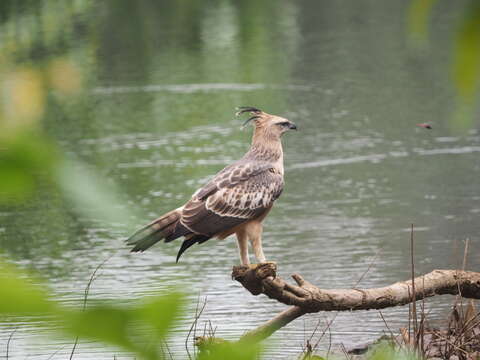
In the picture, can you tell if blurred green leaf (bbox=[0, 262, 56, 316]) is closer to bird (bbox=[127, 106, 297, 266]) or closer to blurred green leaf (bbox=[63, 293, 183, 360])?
blurred green leaf (bbox=[63, 293, 183, 360])

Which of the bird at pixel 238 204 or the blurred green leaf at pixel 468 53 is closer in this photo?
the blurred green leaf at pixel 468 53

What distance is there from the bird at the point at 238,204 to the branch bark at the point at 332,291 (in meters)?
0.44

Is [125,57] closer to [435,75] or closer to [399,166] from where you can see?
[435,75]

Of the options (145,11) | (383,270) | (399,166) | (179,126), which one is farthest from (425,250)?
(145,11)

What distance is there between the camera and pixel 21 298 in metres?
0.59

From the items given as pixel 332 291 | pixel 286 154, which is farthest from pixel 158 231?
pixel 286 154

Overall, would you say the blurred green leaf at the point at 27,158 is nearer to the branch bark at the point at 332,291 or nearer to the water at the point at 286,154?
the water at the point at 286,154

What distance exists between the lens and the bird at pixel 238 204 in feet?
17.3

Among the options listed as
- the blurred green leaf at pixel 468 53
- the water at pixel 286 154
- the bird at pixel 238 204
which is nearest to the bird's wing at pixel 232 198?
the bird at pixel 238 204

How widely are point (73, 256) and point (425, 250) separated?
303 centimetres

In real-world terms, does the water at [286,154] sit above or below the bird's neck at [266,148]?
below

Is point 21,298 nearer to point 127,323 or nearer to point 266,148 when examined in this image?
point 127,323

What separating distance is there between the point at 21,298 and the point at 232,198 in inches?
196

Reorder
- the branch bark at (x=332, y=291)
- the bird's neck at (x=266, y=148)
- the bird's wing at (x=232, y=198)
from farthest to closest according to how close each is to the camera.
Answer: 1. the bird's neck at (x=266, y=148)
2. the bird's wing at (x=232, y=198)
3. the branch bark at (x=332, y=291)
